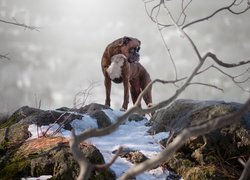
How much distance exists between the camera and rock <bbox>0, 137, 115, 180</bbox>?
3762mm

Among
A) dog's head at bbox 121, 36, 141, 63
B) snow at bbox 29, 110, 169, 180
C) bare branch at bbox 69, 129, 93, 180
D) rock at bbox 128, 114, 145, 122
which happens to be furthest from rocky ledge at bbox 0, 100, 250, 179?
dog's head at bbox 121, 36, 141, 63

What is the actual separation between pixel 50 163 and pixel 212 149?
1786mm

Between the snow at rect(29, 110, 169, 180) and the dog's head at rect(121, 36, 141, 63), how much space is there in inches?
118

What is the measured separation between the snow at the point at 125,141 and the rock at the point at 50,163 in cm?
28

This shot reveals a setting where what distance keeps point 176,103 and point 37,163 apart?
7.88 ft

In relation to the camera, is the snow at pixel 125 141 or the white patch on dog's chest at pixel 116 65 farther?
the white patch on dog's chest at pixel 116 65

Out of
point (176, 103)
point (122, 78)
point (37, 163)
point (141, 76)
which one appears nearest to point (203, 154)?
point (176, 103)

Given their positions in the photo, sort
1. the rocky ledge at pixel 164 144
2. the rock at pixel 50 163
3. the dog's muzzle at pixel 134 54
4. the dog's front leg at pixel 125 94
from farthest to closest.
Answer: the dog's muzzle at pixel 134 54 < the dog's front leg at pixel 125 94 < the rocky ledge at pixel 164 144 < the rock at pixel 50 163

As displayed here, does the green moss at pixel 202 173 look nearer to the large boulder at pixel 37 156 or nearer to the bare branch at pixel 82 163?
the large boulder at pixel 37 156

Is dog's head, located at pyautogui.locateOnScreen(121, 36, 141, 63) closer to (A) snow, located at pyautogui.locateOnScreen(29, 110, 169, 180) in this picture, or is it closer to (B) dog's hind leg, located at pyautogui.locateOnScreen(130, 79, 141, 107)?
(B) dog's hind leg, located at pyautogui.locateOnScreen(130, 79, 141, 107)

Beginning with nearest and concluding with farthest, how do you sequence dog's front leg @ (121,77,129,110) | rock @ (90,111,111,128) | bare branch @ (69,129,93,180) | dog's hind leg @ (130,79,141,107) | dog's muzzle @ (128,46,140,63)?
1. bare branch @ (69,129,93,180)
2. rock @ (90,111,111,128)
3. dog's front leg @ (121,77,129,110)
4. dog's muzzle @ (128,46,140,63)
5. dog's hind leg @ (130,79,141,107)

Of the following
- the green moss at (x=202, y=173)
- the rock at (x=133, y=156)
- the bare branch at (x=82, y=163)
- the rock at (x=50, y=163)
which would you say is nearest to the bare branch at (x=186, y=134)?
the bare branch at (x=82, y=163)

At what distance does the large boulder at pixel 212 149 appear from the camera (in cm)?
420

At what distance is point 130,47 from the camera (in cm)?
877
